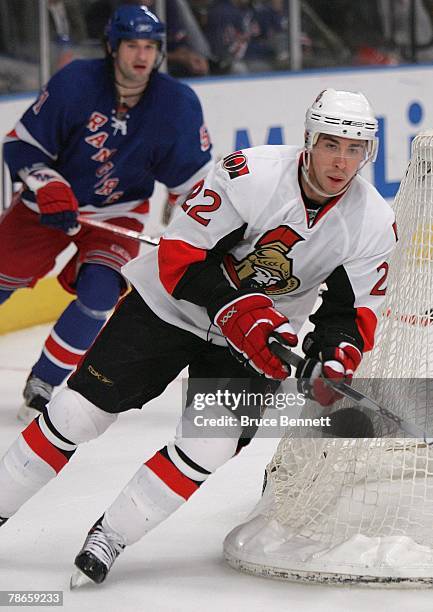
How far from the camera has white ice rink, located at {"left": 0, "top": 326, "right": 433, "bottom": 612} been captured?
2.36 metres

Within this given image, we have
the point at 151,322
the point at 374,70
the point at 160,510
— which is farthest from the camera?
the point at 374,70

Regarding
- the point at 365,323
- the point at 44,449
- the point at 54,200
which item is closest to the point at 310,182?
the point at 365,323

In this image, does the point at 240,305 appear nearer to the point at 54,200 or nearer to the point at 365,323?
the point at 365,323

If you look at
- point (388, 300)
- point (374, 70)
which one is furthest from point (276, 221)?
point (374, 70)

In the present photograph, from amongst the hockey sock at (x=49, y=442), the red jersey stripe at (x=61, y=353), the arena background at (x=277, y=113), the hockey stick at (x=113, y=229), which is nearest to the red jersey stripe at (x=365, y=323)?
the hockey sock at (x=49, y=442)

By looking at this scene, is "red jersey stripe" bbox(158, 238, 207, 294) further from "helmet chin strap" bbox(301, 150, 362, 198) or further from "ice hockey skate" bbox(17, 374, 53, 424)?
"ice hockey skate" bbox(17, 374, 53, 424)

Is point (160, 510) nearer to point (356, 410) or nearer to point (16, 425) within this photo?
point (356, 410)

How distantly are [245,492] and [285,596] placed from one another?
2.35 feet

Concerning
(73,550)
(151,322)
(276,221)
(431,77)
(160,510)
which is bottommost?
(431,77)

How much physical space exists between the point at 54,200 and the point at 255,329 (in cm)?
138

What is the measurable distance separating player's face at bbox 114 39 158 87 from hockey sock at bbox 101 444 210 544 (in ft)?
4.89

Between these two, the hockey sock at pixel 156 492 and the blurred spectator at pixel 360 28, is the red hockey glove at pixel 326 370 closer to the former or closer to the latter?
the hockey sock at pixel 156 492

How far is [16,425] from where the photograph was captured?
12.2ft

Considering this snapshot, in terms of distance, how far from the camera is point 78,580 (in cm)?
240
